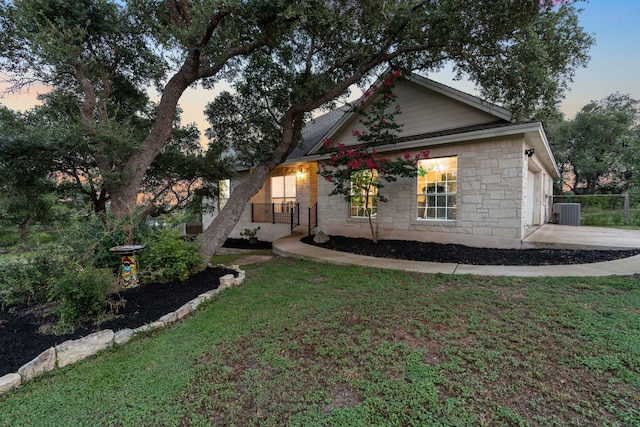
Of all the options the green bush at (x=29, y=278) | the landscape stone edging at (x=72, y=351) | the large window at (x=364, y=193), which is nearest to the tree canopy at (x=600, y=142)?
the large window at (x=364, y=193)

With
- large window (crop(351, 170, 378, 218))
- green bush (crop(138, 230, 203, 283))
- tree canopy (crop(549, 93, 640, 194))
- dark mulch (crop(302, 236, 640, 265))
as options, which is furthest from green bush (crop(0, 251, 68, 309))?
tree canopy (crop(549, 93, 640, 194))

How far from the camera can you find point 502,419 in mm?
1789

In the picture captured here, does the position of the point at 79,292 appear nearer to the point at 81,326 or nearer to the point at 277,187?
the point at 81,326

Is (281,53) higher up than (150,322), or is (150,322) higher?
(281,53)

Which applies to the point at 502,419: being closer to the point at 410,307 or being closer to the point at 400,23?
the point at 410,307

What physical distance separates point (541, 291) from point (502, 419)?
309 centimetres

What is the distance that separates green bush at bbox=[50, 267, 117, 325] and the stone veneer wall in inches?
283

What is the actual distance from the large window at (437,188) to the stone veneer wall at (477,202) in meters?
0.17

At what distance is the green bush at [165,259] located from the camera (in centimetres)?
472

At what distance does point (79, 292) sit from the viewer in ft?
10.3

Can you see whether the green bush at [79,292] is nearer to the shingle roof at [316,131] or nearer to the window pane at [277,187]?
the shingle roof at [316,131]

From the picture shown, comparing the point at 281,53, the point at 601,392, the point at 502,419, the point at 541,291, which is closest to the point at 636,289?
the point at 541,291

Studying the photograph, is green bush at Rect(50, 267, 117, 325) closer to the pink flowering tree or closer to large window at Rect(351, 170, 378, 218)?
the pink flowering tree

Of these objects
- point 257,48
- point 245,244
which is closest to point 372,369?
point 257,48
